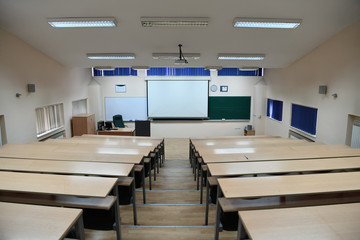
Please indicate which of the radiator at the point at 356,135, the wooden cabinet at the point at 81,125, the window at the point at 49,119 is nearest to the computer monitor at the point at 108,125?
the wooden cabinet at the point at 81,125

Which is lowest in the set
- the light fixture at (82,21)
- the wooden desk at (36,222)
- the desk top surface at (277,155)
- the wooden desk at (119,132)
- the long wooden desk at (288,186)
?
the wooden desk at (119,132)

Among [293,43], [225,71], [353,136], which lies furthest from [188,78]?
[353,136]

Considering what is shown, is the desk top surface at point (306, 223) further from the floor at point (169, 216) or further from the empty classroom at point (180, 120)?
the floor at point (169, 216)

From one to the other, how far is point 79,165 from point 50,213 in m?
1.19

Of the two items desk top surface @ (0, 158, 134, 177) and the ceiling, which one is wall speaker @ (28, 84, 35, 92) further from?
desk top surface @ (0, 158, 134, 177)

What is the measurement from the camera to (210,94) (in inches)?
401

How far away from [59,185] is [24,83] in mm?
4758

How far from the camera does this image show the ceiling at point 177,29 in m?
4.04

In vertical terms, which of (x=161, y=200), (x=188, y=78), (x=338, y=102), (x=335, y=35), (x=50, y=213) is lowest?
(x=161, y=200)

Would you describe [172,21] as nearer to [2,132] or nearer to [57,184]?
[57,184]

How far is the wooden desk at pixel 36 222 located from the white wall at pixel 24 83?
4.21 m

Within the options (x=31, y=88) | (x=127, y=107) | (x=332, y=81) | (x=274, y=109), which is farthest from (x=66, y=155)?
(x=274, y=109)

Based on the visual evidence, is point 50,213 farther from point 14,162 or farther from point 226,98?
point 226,98

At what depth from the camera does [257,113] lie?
32.8ft
